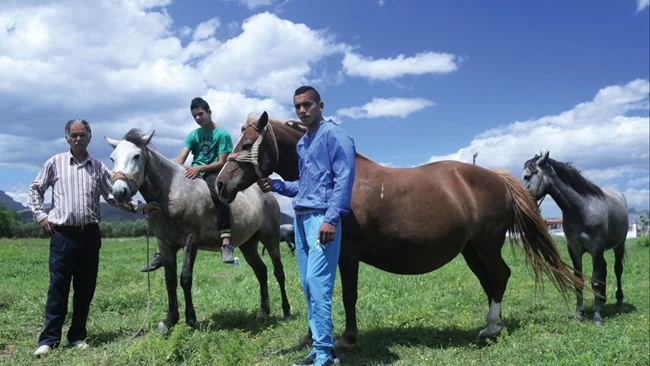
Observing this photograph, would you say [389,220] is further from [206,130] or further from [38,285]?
[38,285]

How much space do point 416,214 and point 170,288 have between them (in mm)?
3291

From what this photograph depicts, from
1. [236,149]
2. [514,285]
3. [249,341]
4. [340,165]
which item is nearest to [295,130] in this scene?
[236,149]

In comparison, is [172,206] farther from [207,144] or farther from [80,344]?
[80,344]

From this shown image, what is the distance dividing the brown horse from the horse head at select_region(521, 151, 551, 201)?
80.3 inches

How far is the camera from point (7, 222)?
154 feet

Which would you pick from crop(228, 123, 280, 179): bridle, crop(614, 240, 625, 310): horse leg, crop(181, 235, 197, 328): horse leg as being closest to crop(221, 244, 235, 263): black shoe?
crop(181, 235, 197, 328): horse leg

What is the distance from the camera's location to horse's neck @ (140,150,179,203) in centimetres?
590

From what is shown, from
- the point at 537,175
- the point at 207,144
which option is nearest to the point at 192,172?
the point at 207,144

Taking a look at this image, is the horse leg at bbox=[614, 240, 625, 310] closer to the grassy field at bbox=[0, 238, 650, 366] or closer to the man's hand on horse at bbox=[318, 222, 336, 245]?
the grassy field at bbox=[0, 238, 650, 366]

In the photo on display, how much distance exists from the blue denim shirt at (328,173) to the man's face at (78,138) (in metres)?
2.88

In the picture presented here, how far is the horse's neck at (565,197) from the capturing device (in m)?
8.05

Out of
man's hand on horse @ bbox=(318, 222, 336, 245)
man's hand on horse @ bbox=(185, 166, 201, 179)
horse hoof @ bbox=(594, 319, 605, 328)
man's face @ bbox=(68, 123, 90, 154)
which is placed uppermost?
man's face @ bbox=(68, 123, 90, 154)

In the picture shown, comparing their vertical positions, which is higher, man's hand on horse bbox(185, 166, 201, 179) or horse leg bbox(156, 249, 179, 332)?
man's hand on horse bbox(185, 166, 201, 179)

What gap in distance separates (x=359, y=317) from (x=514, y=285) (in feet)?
16.0
